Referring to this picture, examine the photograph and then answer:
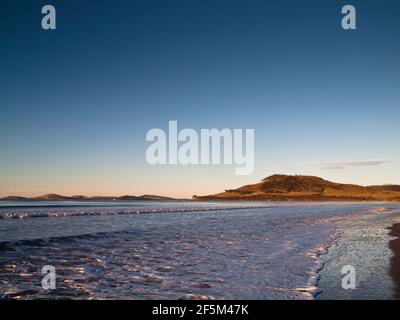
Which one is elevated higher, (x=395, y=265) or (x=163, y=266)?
(x=395, y=265)

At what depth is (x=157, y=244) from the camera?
17.2 meters

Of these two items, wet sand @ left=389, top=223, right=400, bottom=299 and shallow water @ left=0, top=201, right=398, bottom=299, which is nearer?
wet sand @ left=389, top=223, right=400, bottom=299

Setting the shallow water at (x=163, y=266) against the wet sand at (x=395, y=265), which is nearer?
the wet sand at (x=395, y=265)

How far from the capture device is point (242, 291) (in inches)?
343

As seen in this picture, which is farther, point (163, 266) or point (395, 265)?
point (163, 266)

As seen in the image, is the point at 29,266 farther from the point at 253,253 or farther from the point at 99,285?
the point at 253,253
